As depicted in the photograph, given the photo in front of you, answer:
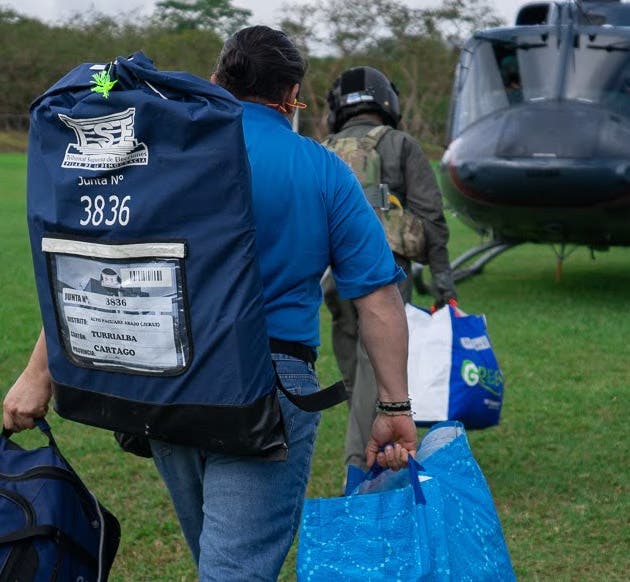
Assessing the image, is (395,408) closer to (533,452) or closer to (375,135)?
(375,135)

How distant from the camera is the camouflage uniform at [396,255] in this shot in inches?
207

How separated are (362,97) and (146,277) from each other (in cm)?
296

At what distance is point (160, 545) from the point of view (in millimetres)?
4914

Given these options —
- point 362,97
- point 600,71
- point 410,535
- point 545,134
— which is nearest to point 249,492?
point 410,535

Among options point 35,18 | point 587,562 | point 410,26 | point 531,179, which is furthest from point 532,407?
point 35,18

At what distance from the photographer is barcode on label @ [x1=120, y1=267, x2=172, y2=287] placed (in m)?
2.52

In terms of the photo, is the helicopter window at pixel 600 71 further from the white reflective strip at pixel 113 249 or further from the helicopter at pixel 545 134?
the white reflective strip at pixel 113 249

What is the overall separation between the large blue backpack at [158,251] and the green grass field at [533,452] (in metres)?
2.15

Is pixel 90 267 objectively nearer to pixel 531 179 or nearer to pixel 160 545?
pixel 160 545

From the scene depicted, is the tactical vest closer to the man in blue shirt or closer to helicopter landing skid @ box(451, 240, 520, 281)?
the man in blue shirt

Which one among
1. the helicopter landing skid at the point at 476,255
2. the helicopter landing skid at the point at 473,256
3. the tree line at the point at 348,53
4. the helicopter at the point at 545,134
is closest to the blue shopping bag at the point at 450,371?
the helicopter at the point at 545,134

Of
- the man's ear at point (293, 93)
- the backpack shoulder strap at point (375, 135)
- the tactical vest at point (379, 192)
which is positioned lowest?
the tactical vest at point (379, 192)

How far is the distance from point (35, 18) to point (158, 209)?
2667 inches

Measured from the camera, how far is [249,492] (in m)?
2.68
